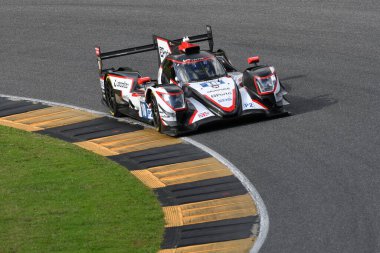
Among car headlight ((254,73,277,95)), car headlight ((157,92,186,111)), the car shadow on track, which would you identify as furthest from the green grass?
the car shadow on track

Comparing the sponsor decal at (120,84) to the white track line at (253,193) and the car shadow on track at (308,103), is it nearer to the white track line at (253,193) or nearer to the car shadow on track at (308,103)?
the white track line at (253,193)

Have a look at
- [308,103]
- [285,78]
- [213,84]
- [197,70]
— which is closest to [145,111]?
[197,70]

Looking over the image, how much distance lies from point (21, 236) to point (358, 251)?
5.46 m

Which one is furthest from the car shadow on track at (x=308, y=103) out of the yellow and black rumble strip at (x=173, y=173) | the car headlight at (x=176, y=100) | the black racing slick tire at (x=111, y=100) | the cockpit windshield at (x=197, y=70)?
the black racing slick tire at (x=111, y=100)

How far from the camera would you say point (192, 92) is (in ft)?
74.5

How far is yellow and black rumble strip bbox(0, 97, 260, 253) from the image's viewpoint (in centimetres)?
1675

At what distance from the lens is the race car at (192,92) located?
22.3 metres

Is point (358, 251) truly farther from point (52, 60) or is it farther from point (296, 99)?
point (52, 60)

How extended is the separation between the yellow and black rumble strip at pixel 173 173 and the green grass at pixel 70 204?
366mm

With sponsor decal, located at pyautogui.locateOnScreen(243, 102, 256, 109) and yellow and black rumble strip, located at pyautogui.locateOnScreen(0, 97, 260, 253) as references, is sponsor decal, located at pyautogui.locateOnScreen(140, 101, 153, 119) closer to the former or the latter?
yellow and black rumble strip, located at pyautogui.locateOnScreen(0, 97, 260, 253)

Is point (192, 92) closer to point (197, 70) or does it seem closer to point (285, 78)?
point (197, 70)

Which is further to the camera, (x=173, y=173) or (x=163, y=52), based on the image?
(x=163, y=52)

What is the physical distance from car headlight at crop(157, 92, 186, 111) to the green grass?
77.3 inches

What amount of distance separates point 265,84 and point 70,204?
6.32 metres
